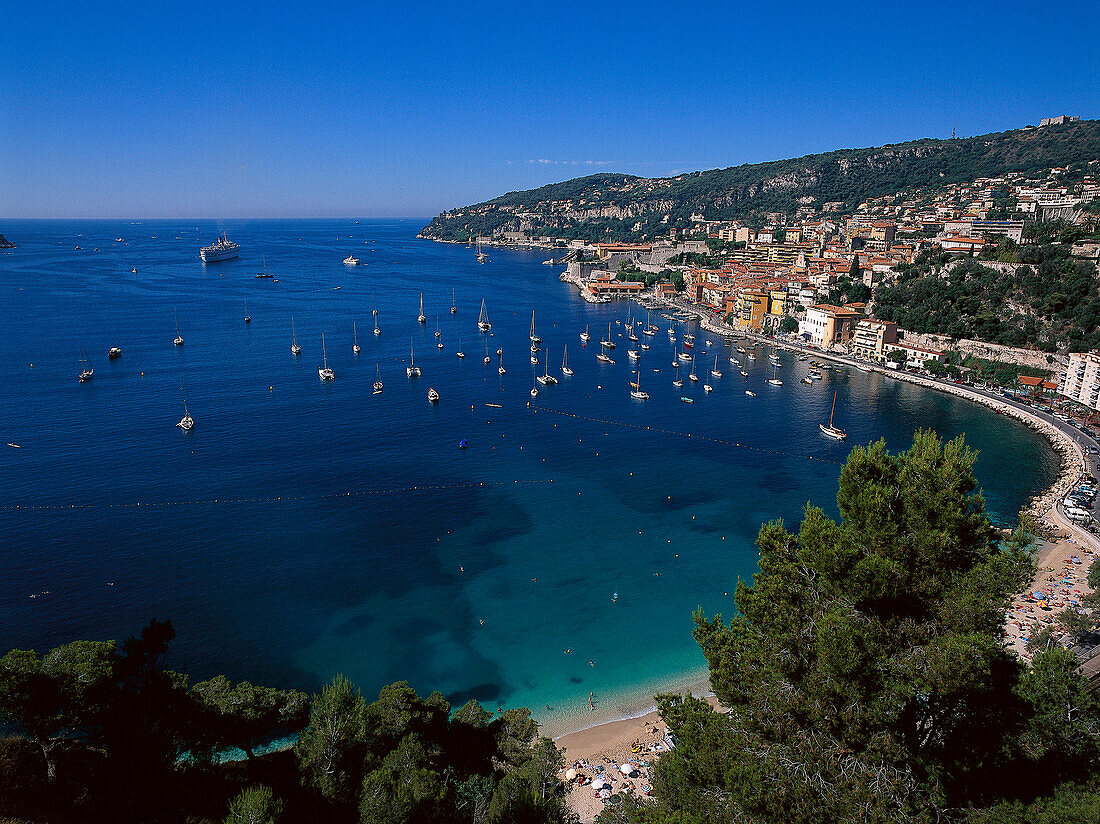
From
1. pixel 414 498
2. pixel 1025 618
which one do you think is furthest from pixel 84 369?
pixel 1025 618

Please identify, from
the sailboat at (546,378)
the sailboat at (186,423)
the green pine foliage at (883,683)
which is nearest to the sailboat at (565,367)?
the sailboat at (546,378)

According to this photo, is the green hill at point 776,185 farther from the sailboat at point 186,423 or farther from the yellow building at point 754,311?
the sailboat at point 186,423

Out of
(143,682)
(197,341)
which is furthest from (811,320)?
(143,682)

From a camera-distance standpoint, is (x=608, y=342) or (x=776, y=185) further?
(x=776, y=185)

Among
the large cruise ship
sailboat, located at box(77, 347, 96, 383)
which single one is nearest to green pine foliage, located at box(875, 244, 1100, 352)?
sailboat, located at box(77, 347, 96, 383)

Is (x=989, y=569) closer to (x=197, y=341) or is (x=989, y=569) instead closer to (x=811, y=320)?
(x=811, y=320)

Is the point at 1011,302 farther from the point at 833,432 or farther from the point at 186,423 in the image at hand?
the point at 186,423
